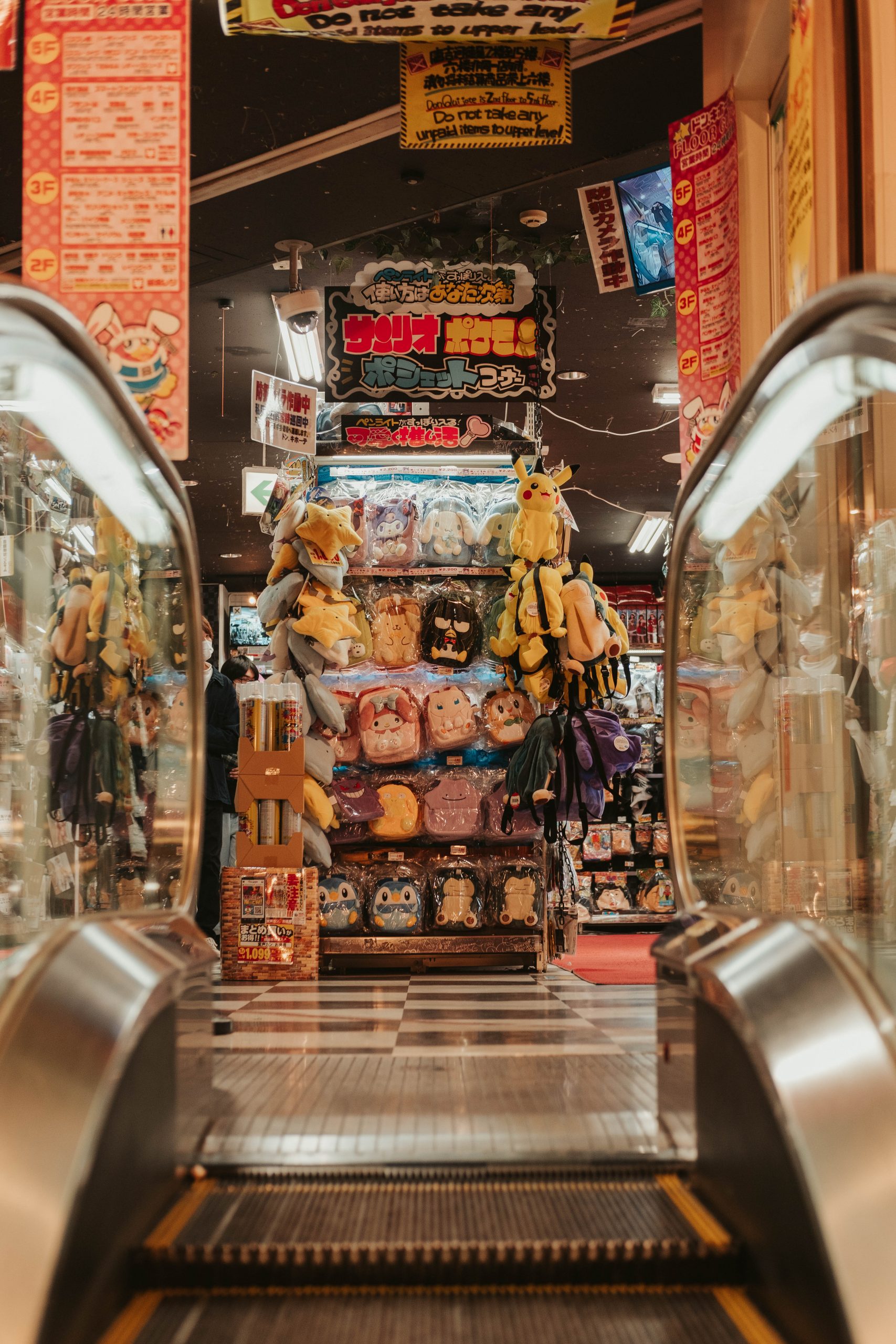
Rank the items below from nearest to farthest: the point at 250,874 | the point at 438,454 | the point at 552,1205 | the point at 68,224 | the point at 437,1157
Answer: the point at 552,1205 < the point at 437,1157 < the point at 68,224 < the point at 250,874 < the point at 438,454

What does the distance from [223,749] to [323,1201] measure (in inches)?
191

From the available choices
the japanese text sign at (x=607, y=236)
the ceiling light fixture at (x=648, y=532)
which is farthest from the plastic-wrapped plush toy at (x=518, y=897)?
the ceiling light fixture at (x=648, y=532)

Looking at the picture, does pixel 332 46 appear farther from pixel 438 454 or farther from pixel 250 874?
pixel 250 874

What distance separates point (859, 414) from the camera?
8.59 ft

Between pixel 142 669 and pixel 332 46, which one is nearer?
pixel 142 669

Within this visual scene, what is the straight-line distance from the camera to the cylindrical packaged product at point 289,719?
19.1 ft

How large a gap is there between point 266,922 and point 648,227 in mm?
3737

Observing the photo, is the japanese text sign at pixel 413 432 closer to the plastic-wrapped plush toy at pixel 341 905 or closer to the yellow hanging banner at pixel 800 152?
the plastic-wrapped plush toy at pixel 341 905

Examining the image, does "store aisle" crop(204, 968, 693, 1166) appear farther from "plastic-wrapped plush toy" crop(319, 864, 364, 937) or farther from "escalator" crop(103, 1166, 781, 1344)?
"plastic-wrapped plush toy" crop(319, 864, 364, 937)

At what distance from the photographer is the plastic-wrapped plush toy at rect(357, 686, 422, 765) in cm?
621

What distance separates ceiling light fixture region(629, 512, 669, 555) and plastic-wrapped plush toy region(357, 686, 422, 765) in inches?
230

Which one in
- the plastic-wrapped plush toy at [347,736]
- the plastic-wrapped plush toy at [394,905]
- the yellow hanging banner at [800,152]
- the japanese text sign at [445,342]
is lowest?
the plastic-wrapped plush toy at [394,905]

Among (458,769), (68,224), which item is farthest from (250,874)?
(68,224)

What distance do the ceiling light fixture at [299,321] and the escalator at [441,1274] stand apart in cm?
471
